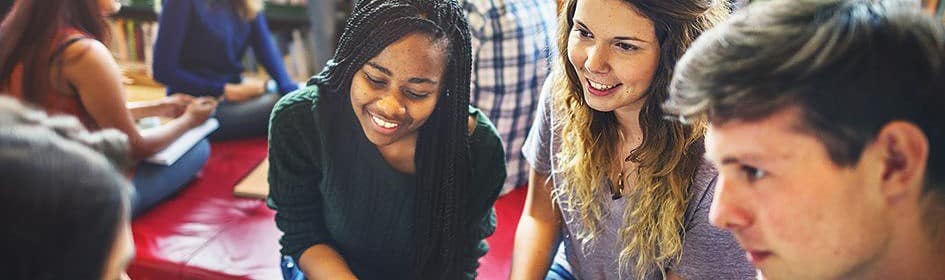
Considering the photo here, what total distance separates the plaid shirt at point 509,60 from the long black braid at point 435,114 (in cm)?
69

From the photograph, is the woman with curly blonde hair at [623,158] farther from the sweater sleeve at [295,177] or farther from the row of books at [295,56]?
the row of books at [295,56]

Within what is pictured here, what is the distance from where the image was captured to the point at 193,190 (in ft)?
6.93

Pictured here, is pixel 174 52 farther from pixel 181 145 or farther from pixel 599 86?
pixel 599 86

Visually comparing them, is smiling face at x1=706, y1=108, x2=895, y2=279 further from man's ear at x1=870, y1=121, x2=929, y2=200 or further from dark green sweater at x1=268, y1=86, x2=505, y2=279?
dark green sweater at x1=268, y1=86, x2=505, y2=279

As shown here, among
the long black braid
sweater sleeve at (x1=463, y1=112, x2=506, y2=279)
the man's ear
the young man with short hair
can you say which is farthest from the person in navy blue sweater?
the man's ear

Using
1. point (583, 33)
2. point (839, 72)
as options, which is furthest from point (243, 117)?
point (839, 72)

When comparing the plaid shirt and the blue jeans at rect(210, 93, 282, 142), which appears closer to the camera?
the plaid shirt

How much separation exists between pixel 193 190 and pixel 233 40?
1.55 feet

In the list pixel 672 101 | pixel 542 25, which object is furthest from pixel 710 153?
pixel 542 25

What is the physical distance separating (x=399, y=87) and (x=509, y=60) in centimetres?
85

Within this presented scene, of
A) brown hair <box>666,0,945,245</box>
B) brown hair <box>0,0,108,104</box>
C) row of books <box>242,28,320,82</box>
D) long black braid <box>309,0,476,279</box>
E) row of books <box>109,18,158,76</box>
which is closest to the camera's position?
brown hair <box>666,0,945,245</box>

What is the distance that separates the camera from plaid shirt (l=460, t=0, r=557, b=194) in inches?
73.2

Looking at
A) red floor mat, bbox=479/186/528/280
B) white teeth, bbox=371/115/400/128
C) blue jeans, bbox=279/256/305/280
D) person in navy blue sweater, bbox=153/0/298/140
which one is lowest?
red floor mat, bbox=479/186/528/280

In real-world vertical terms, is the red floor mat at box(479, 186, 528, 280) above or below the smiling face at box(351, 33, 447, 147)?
below
